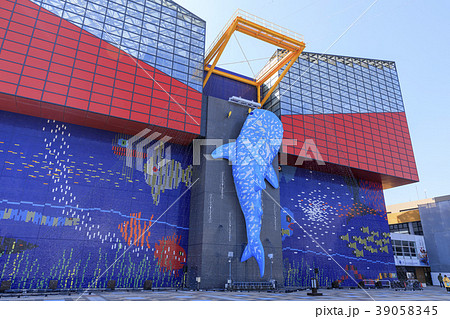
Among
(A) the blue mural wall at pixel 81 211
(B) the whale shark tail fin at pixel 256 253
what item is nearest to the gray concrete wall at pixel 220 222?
(B) the whale shark tail fin at pixel 256 253

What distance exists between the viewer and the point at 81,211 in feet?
71.3

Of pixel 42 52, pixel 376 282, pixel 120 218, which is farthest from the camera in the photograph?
pixel 376 282

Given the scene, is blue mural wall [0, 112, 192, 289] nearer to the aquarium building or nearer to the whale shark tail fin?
the aquarium building

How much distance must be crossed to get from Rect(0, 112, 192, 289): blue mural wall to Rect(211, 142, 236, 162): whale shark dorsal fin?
4.05 m

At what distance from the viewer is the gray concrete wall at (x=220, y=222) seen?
21922 millimetres

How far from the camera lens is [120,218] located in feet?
74.7

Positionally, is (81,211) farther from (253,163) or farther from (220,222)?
(253,163)

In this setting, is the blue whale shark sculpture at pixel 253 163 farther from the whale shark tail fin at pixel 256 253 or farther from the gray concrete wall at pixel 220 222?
the gray concrete wall at pixel 220 222

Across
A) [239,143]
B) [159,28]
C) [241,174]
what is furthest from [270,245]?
[159,28]

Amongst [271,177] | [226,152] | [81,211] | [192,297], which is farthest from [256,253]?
[81,211]

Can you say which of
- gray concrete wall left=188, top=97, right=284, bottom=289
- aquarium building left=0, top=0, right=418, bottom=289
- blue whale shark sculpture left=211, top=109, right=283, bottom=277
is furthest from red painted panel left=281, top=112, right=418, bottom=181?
gray concrete wall left=188, top=97, right=284, bottom=289

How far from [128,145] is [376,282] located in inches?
1089

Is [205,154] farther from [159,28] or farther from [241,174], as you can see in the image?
[159,28]

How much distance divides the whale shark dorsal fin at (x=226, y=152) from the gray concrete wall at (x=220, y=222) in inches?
23.7
